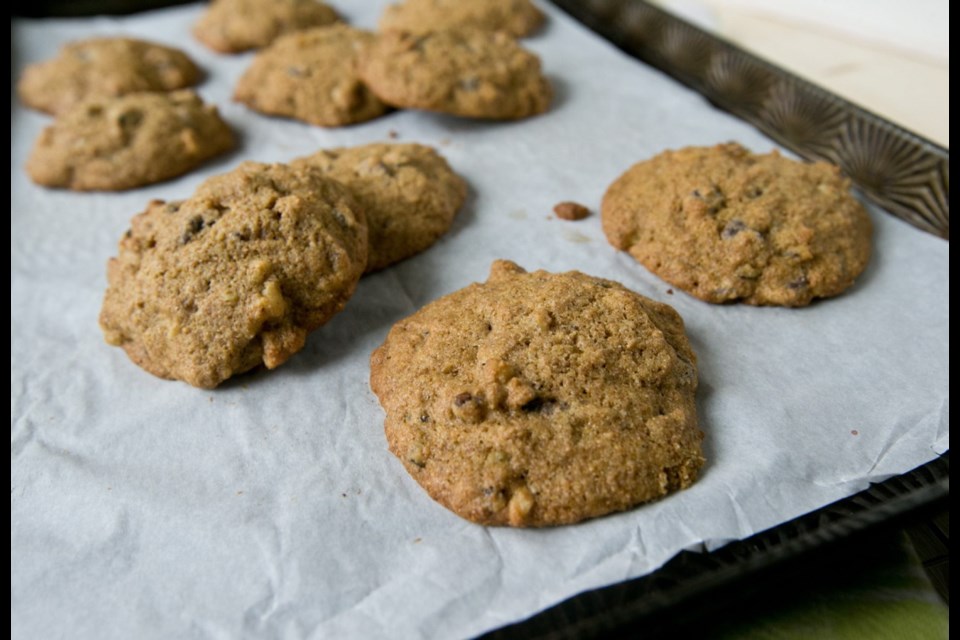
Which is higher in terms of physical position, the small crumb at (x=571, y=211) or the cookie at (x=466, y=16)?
the cookie at (x=466, y=16)

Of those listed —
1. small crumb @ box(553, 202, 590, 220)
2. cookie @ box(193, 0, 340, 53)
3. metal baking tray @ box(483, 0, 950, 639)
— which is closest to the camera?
metal baking tray @ box(483, 0, 950, 639)

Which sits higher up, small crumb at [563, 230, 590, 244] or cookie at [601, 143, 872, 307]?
cookie at [601, 143, 872, 307]

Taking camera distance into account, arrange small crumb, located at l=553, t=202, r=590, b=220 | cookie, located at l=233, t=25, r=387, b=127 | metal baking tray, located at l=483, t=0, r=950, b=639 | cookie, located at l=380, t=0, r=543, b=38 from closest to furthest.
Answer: metal baking tray, located at l=483, t=0, r=950, b=639
small crumb, located at l=553, t=202, r=590, b=220
cookie, located at l=233, t=25, r=387, b=127
cookie, located at l=380, t=0, r=543, b=38

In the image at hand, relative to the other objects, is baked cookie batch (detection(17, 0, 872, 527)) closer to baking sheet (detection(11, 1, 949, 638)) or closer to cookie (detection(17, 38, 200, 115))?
baking sheet (detection(11, 1, 949, 638))

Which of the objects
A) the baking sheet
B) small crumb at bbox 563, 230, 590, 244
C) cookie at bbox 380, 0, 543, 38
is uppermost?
cookie at bbox 380, 0, 543, 38

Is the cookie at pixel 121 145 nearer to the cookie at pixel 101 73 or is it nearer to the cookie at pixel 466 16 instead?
the cookie at pixel 101 73

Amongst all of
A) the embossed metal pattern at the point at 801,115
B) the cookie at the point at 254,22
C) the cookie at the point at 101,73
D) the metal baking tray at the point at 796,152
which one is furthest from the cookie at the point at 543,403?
the cookie at the point at 254,22

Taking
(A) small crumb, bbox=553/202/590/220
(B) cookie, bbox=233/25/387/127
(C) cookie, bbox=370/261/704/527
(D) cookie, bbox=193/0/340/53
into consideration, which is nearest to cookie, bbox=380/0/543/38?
(B) cookie, bbox=233/25/387/127
